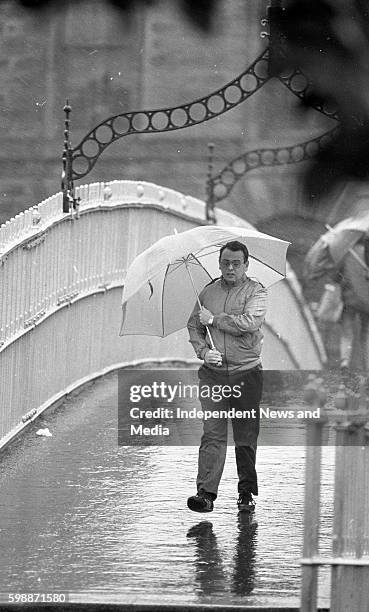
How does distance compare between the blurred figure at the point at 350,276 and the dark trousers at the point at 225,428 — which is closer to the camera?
the blurred figure at the point at 350,276

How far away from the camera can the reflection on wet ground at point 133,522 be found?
546cm

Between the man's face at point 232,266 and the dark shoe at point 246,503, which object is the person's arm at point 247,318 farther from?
the dark shoe at point 246,503

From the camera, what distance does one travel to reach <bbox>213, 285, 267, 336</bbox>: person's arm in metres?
6.27

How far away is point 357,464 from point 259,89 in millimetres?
1411

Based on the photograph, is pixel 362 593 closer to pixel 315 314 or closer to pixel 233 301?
pixel 315 314

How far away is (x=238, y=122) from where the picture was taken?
5.60 metres

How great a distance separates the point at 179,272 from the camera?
21.6ft

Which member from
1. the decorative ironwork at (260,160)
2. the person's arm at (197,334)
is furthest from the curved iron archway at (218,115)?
the person's arm at (197,334)

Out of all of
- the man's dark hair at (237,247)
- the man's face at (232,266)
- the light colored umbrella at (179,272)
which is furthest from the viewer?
the man's face at (232,266)

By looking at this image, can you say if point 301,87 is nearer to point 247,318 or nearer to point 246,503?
point 247,318

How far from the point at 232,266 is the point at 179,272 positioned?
30 centimetres

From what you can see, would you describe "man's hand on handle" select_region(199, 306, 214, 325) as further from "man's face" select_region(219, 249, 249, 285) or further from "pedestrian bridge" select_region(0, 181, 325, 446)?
"pedestrian bridge" select_region(0, 181, 325, 446)

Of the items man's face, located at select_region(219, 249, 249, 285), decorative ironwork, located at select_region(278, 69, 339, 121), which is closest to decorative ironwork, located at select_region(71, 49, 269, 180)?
decorative ironwork, located at select_region(278, 69, 339, 121)

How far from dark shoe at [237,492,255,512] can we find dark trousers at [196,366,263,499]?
77 mm
